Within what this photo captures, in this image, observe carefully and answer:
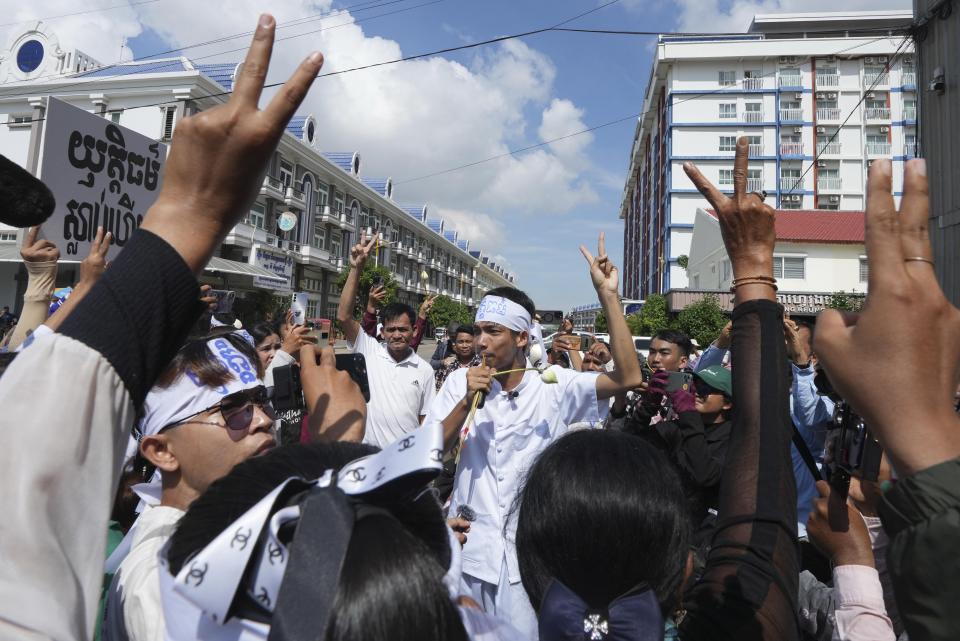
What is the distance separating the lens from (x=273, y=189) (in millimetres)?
29281

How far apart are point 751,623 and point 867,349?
27.1 inches

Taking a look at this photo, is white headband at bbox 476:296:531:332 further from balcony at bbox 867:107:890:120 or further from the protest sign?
balcony at bbox 867:107:890:120

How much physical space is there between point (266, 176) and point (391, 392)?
13735mm

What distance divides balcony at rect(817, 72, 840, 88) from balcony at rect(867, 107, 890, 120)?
286cm

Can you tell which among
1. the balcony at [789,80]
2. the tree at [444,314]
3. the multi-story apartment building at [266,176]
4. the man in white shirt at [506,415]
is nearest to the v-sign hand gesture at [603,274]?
the man in white shirt at [506,415]

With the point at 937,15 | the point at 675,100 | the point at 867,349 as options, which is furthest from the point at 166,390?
the point at 675,100

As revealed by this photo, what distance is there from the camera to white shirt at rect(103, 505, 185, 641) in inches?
42.5

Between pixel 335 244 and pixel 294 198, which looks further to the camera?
pixel 335 244

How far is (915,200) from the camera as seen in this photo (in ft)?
2.77

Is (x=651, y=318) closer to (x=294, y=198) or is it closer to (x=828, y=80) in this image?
(x=294, y=198)

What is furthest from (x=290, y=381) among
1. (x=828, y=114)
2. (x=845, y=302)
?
(x=828, y=114)

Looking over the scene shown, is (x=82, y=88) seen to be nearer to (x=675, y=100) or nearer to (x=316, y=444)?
(x=316, y=444)

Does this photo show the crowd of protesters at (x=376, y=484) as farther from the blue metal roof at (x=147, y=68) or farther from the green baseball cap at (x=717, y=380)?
the blue metal roof at (x=147, y=68)

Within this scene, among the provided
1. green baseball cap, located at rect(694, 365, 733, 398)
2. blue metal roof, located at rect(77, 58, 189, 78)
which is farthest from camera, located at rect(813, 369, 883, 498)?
blue metal roof, located at rect(77, 58, 189, 78)
